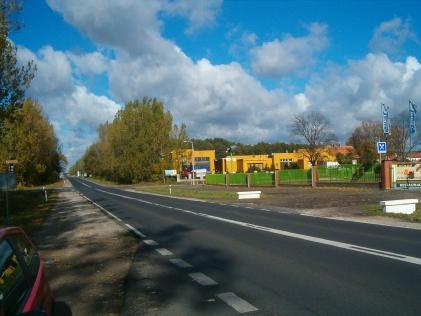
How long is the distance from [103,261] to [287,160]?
354ft

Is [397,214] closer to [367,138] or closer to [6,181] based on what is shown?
[6,181]

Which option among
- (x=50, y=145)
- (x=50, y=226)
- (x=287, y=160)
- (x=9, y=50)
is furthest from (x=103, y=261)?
(x=287, y=160)

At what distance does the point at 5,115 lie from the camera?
21.8 m

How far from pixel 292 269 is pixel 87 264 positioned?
429 cm

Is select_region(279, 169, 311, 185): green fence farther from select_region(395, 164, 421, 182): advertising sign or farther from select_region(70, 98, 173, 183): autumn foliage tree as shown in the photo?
select_region(70, 98, 173, 183): autumn foliage tree

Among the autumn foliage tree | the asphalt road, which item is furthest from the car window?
the autumn foliage tree

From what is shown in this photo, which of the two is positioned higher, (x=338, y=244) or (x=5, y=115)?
(x=5, y=115)

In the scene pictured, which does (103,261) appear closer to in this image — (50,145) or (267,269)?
(267,269)

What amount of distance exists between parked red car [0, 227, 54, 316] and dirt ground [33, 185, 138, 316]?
0.41 meters

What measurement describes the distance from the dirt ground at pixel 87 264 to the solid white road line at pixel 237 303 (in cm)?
142


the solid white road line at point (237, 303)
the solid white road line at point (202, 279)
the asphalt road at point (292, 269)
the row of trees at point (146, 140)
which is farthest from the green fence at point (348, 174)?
the row of trees at point (146, 140)

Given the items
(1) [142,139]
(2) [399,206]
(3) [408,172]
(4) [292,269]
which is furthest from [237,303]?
(1) [142,139]

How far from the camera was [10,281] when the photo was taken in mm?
3715

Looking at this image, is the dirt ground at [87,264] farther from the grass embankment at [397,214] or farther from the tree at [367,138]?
the tree at [367,138]
